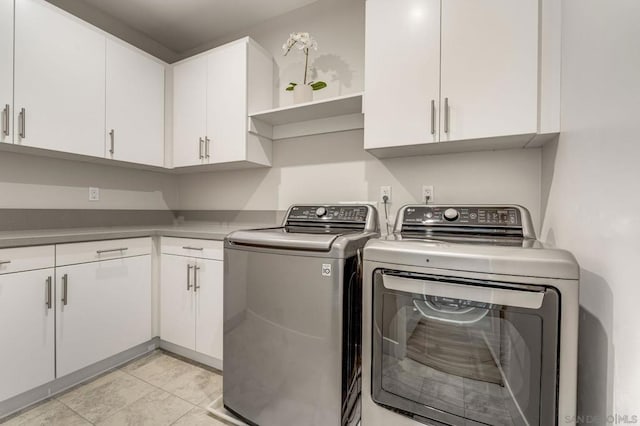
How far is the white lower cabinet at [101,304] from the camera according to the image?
65.8 inches

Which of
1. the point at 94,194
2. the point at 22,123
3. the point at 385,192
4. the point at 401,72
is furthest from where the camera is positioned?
the point at 94,194

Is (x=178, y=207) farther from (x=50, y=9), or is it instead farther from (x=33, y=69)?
(x=50, y=9)

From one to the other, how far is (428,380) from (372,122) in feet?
4.06

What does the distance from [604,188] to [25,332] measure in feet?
8.49

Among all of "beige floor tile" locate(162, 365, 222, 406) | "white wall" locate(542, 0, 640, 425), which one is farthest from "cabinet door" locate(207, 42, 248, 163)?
"white wall" locate(542, 0, 640, 425)

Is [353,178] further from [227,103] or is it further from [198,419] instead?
[198,419]

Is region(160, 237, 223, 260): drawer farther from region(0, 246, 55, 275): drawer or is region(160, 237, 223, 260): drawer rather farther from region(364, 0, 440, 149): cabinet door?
region(364, 0, 440, 149): cabinet door

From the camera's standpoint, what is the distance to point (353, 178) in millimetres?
2010

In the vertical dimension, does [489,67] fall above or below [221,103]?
below

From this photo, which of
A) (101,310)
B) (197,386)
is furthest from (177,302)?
(197,386)

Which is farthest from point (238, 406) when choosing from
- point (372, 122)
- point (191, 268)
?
point (372, 122)

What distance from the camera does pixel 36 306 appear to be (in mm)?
1560

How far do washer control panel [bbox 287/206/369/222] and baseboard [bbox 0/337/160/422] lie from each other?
147cm

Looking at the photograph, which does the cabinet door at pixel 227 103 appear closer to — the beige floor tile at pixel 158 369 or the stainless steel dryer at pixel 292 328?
the stainless steel dryer at pixel 292 328
